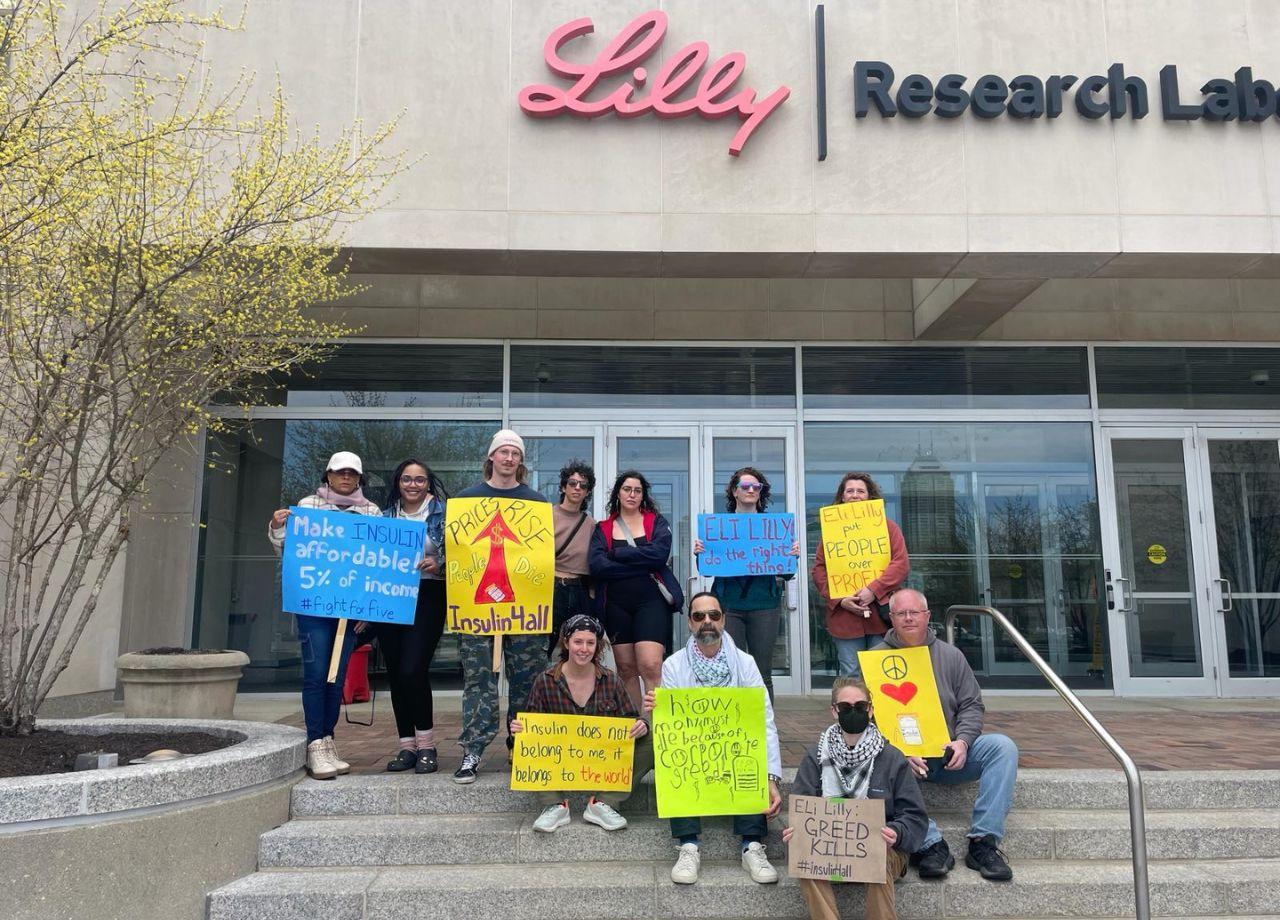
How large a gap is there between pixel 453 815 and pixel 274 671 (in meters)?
4.77

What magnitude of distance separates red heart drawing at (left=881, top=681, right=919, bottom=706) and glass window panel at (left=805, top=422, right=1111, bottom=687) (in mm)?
4245

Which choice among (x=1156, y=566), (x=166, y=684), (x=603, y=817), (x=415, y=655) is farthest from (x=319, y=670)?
(x=1156, y=566)

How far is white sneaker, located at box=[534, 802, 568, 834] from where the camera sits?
4336 millimetres

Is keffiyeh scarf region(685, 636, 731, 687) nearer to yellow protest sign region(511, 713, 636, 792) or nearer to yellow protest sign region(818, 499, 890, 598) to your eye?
yellow protest sign region(511, 713, 636, 792)

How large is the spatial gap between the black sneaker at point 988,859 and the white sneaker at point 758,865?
3.11ft

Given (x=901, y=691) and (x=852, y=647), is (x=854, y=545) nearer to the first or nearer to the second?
(x=852, y=647)

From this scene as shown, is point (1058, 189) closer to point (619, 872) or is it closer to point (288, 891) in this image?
point (619, 872)

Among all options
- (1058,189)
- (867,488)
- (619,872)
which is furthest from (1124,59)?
(619,872)

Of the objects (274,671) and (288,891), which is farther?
(274,671)

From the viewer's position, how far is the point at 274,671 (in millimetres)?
8602

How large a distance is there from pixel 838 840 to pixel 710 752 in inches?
29.2

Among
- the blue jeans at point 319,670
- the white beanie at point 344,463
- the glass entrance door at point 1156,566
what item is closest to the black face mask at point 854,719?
the blue jeans at point 319,670

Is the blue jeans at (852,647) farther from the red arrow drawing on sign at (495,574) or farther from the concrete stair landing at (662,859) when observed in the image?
the red arrow drawing on sign at (495,574)

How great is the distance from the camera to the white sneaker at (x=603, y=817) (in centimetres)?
436
